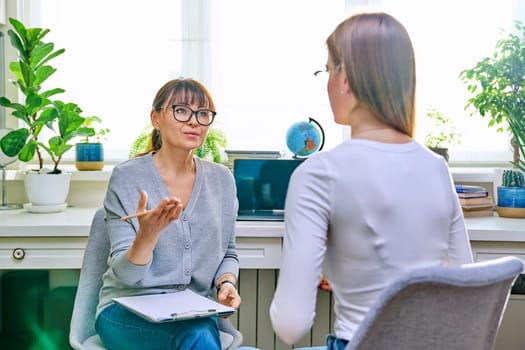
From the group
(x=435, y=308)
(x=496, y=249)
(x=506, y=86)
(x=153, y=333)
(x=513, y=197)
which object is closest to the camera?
(x=435, y=308)

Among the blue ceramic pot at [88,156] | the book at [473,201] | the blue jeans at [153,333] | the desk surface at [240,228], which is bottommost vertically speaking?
the blue jeans at [153,333]

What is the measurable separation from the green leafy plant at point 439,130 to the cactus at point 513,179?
1.04 ft

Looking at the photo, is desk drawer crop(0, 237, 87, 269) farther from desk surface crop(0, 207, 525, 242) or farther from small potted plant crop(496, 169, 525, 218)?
small potted plant crop(496, 169, 525, 218)

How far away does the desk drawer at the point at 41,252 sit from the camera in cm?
215

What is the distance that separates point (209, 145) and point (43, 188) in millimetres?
655

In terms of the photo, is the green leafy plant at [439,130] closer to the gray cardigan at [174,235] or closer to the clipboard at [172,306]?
the gray cardigan at [174,235]

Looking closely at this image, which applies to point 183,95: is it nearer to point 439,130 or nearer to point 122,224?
point 122,224

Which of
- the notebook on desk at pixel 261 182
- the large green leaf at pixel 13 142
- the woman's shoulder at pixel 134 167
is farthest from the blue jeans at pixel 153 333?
the large green leaf at pixel 13 142

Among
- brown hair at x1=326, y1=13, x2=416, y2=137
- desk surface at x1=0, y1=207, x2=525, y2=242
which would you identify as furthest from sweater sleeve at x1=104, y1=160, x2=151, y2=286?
brown hair at x1=326, y1=13, x2=416, y2=137

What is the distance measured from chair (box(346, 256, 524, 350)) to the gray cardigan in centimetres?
83

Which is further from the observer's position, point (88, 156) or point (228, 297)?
point (88, 156)

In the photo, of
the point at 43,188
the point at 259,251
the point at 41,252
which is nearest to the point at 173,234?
the point at 259,251

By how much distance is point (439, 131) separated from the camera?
8.87 feet

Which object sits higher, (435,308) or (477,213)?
(435,308)
